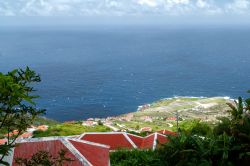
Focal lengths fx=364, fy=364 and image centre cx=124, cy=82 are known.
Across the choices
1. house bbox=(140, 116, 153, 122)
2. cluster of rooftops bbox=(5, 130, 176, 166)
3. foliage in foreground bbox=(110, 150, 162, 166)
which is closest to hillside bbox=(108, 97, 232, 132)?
house bbox=(140, 116, 153, 122)

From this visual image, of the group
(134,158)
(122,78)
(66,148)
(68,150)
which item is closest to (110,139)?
Result: (134,158)

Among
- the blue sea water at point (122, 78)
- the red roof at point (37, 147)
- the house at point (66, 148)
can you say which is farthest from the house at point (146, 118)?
the red roof at point (37, 147)

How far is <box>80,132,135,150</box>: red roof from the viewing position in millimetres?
25919

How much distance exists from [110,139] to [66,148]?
33.3 feet

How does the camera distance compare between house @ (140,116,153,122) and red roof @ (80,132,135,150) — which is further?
house @ (140,116,153,122)

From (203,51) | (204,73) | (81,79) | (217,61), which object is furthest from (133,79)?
(203,51)

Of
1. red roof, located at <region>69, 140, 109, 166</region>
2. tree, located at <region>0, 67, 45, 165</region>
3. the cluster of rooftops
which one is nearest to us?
tree, located at <region>0, 67, 45, 165</region>

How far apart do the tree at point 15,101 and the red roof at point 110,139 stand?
19.6 metres

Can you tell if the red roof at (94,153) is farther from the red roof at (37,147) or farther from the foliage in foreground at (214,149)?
the foliage in foreground at (214,149)

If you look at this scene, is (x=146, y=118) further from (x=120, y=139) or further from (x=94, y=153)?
(x=94, y=153)

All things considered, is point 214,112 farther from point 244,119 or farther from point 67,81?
point 244,119

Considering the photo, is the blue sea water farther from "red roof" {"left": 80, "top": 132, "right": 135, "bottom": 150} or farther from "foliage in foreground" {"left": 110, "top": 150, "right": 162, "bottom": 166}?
"foliage in foreground" {"left": 110, "top": 150, "right": 162, "bottom": 166}

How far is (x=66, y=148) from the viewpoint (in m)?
16.6

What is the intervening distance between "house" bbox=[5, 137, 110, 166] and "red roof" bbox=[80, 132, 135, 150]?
7309 mm
